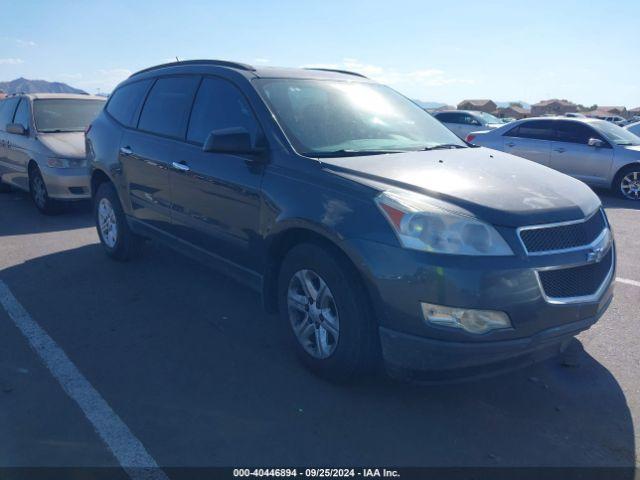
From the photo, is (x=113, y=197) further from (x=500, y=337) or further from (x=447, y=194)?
(x=500, y=337)

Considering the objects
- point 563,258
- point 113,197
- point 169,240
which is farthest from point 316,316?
point 113,197

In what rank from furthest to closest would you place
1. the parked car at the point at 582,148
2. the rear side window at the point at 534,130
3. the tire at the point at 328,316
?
1. the rear side window at the point at 534,130
2. the parked car at the point at 582,148
3. the tire at the point at 328,316

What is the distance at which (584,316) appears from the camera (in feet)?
10.3

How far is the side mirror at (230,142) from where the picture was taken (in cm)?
372

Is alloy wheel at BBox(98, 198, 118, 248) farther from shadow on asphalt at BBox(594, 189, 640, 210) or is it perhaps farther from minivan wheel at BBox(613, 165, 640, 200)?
Result: minivan wheel at BBox(613, 165, 640, 200)

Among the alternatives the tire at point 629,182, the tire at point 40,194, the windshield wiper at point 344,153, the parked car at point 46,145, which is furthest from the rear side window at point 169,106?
the tire at point 629,182

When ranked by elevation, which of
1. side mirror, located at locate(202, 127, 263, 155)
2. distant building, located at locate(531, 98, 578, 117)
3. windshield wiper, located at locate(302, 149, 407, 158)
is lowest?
distant building, located at locate(531, 98, 578, 117)

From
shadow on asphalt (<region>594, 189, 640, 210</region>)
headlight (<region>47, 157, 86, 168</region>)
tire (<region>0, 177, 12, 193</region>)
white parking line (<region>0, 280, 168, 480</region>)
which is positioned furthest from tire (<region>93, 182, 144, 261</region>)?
shadow on asphalt (<region>594, 189, 640, 210</region>)

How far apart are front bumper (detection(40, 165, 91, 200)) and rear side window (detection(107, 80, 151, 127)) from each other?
7.16 feet

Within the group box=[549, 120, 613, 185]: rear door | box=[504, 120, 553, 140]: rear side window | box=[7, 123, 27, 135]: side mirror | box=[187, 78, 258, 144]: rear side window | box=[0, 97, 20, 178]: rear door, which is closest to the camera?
box=[187, 78, 258, 144]: rear side window

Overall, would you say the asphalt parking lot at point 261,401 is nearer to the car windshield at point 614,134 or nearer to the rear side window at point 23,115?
the rear side window at point 23,115

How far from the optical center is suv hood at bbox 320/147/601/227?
3.06 metres

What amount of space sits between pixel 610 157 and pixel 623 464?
8.82 m

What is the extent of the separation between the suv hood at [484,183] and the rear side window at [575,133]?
7.88 metres
